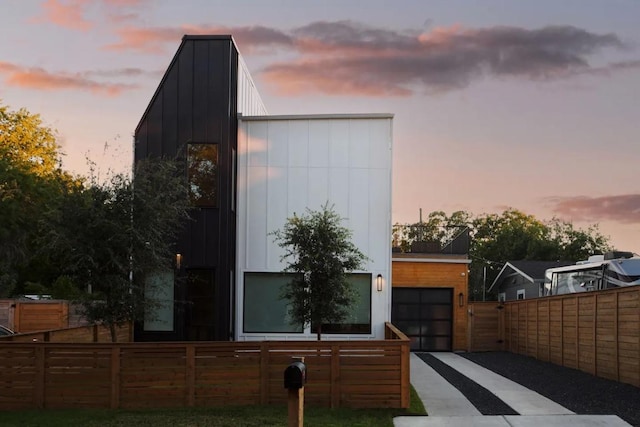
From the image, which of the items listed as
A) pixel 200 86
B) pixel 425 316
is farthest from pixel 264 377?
pixel 425 316

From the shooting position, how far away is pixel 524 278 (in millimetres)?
35312

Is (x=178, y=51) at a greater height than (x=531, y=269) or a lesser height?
greater

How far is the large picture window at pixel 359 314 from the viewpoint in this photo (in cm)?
1797

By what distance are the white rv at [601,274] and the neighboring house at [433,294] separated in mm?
3382

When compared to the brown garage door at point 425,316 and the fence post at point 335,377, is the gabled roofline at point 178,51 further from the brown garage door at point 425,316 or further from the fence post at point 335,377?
the brown garage door at point 425,316

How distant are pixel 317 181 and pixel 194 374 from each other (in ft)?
26.6

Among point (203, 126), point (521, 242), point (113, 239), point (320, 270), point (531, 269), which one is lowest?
point (531, 269)

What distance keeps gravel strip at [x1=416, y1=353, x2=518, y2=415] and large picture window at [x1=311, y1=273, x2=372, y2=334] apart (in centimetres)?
202

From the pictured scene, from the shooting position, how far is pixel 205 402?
10805 mm

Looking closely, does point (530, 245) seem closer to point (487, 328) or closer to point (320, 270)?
point (487, 328)

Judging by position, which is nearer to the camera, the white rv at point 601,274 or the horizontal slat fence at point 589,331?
the horizontal slat fence at point 589,331

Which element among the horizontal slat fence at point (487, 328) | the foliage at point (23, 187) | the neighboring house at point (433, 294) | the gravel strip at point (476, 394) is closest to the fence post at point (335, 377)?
the gravel strip at point (476, 394)

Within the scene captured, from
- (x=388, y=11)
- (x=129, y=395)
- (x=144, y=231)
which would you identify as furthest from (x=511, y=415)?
(x=388, y=11)

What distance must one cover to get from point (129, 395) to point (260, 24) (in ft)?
35.8
